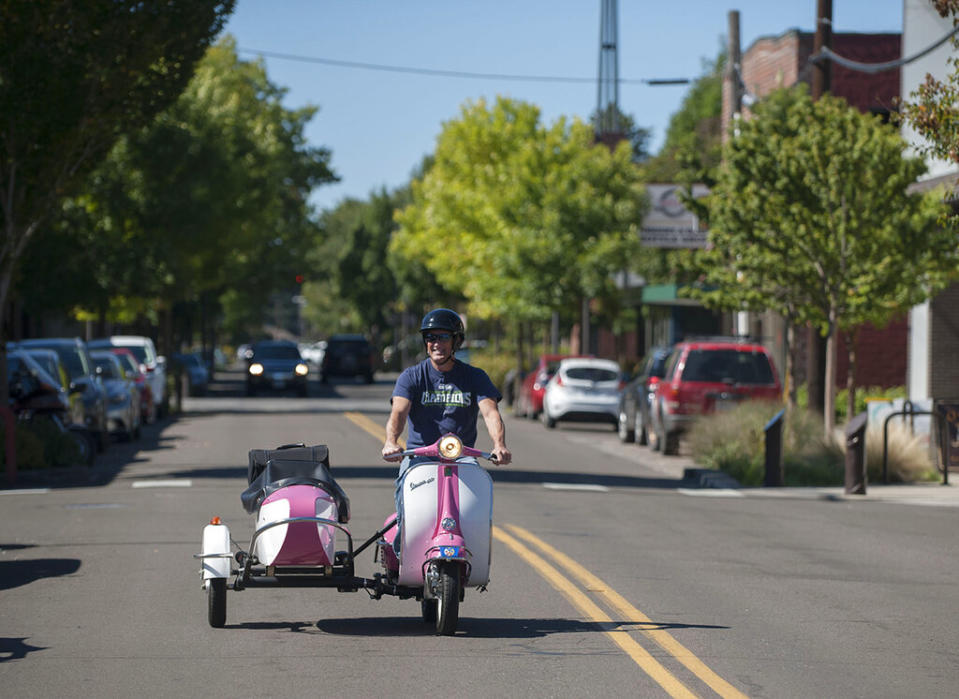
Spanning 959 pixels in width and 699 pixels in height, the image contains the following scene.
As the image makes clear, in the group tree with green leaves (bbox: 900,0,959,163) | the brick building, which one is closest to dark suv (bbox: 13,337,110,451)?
tree with green leaves (bbox: 900,0,959,163)

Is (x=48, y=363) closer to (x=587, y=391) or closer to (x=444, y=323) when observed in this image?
(x=587, y=391)

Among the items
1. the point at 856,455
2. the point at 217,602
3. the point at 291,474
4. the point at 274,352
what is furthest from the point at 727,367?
the point at 274,352

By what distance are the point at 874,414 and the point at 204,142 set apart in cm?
2375

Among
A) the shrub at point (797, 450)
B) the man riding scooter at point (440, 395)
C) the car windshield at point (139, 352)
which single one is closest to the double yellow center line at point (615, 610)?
the man riding scooter at point (440, 395)

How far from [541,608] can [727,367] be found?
15.9 m

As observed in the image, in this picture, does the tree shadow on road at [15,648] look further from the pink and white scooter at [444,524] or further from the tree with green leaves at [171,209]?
the tree with green leaves at [171,209]

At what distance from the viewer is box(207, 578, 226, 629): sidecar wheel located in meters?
8.93

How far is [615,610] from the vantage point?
394 inches

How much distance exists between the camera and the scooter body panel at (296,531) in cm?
880

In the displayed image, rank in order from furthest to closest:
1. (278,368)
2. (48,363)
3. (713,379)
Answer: (278,368) < (713,379) < (48,363)

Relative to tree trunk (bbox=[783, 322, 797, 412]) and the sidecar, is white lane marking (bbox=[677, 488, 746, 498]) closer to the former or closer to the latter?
tree trunk (bbox=[783, 322, 797, 412])

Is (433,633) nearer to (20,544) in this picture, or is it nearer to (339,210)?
(20,544)

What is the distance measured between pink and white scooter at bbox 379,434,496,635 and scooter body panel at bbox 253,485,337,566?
485 mm

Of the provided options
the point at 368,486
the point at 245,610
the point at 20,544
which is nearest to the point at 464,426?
the point at 245,610
